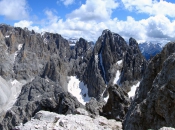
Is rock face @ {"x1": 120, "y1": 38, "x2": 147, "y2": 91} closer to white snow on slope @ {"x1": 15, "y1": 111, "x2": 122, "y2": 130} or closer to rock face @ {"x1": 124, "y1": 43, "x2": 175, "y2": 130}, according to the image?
white snow on slope @ {"x1": 15, "y1": 111, "x2": 122, "y2": 130}

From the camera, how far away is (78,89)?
172375mm

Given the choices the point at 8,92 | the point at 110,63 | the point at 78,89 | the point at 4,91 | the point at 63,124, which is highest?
the point at 110,63

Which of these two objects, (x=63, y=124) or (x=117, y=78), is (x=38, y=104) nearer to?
(x=63, y=124)

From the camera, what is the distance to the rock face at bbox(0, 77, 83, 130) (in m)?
62.2

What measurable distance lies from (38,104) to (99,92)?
7061cm

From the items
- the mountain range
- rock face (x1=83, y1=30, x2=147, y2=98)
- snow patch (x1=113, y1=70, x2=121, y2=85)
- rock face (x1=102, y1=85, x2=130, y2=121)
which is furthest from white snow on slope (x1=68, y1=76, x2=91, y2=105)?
rock face (x1=102, y1=85, x2=130, y2=121)

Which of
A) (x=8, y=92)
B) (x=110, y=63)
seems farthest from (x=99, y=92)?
(x=8, y=92)

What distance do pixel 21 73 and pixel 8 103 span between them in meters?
43.1

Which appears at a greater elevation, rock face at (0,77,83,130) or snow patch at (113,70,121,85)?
snow patch at (113,70,121,85)

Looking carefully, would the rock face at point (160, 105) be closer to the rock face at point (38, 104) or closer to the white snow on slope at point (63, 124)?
the white snow on slope at point (63, 124)

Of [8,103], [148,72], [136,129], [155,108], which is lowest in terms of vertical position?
[8,103]

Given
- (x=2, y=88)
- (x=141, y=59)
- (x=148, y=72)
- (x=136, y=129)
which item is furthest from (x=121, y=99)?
(x=2, y=88)

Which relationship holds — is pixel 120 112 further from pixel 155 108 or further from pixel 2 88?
pixel 2 88

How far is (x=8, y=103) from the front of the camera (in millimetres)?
155250
